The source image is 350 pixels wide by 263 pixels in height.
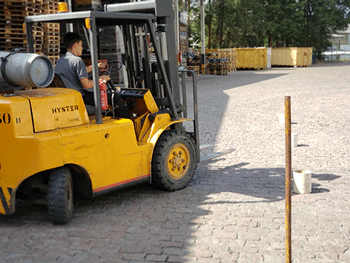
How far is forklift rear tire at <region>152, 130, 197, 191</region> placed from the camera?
18.5 feet

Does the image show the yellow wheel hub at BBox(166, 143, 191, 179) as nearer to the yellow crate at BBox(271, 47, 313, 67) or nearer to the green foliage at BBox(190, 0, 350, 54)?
the green foliage at BBox(190, 0, 350, 54)

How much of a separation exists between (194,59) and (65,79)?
25.9 metres

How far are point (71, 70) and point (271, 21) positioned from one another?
1797 inches

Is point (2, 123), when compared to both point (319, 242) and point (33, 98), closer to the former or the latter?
point (33, 98)

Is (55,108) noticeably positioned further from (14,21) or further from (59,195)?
(14,21)

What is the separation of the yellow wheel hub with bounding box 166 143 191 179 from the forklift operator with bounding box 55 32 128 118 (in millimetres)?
1214

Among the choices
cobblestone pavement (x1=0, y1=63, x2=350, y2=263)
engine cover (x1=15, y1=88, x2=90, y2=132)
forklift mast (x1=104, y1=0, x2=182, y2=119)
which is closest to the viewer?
cobblestone pavement (x1=0, y1=63, x2=350, y2=263)

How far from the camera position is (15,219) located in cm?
503

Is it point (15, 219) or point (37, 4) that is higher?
point (37, 4)

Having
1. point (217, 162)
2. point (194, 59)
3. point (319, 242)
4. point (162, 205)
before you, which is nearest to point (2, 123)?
point (162, 205)

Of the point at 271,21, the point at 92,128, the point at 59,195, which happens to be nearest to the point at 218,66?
the point at 271,21

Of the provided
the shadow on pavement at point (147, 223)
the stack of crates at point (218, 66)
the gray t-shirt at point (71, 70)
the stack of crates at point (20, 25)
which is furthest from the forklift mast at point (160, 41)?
the stack of crates at point (218, 66)

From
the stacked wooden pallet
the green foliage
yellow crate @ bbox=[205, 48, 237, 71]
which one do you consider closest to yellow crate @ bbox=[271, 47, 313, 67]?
the green foliage

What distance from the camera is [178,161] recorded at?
593cm
